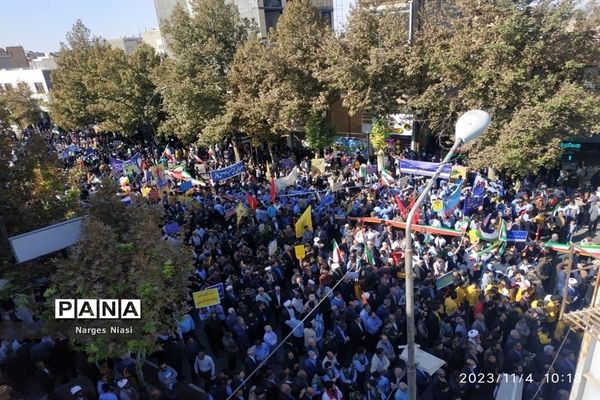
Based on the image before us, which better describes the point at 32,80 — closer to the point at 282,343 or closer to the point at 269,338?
the point at 269,338

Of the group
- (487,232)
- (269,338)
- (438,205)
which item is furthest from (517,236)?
(269,338)

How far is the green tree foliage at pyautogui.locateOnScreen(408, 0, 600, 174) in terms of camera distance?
15.0m

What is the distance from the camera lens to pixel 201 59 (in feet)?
77.5

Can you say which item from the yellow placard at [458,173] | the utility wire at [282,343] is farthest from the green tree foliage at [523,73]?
the utility wire at [282,343]

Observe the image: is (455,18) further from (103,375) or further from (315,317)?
(103,375)

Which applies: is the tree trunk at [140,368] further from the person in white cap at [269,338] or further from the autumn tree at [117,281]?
the person in white cap at [269,338]

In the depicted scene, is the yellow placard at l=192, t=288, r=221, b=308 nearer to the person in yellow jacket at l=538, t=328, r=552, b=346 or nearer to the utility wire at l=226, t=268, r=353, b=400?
the utility wire at l=226, t=268, r=353, b=400

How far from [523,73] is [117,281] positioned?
14717 millimetres

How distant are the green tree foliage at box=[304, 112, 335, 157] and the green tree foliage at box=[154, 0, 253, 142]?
15.8 feet

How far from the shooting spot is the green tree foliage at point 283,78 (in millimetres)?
20156

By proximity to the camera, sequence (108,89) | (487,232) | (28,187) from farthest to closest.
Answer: (108,89), (487,232), (28,187)

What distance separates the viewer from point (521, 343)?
8461 mm

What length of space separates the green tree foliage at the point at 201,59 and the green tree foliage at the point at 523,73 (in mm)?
11592

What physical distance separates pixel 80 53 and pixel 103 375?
33752 millimetres
